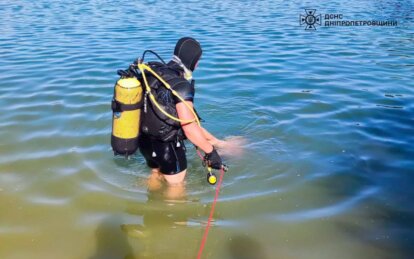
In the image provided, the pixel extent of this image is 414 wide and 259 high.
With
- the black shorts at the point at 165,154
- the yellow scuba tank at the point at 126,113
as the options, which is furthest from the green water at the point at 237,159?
the yellow scuba tank at the point at 126,113

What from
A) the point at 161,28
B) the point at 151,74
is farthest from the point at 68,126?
the point at 161,28

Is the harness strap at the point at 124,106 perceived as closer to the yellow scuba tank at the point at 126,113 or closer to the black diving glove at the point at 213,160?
the yellow scuba tank at the point at 126,113

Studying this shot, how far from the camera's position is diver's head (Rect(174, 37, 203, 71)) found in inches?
188

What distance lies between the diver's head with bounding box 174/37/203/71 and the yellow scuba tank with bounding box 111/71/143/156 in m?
0.62

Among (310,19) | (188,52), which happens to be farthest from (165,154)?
(310,19)

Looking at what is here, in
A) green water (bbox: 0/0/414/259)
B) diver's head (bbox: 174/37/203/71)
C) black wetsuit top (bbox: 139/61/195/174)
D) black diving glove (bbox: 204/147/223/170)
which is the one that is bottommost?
green water (bbox: 0/0/414/259)

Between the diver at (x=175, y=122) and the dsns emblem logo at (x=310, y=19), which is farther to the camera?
the dsns emblem logo at (x=310, y=19)

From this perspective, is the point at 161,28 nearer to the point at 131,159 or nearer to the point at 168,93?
the point at 131,159

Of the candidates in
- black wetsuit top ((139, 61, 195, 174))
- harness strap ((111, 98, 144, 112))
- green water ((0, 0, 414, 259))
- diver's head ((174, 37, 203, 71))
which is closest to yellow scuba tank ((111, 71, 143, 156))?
harness strap ((111, 98, 144, 112))

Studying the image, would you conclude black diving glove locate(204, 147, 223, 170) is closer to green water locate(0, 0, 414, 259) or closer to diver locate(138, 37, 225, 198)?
diver locate(138, 37, 225, 198)

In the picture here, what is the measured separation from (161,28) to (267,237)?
45.7 ft

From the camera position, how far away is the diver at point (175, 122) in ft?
15.3

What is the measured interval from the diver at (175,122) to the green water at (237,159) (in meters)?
0.61

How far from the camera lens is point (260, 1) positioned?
25.0 metres
